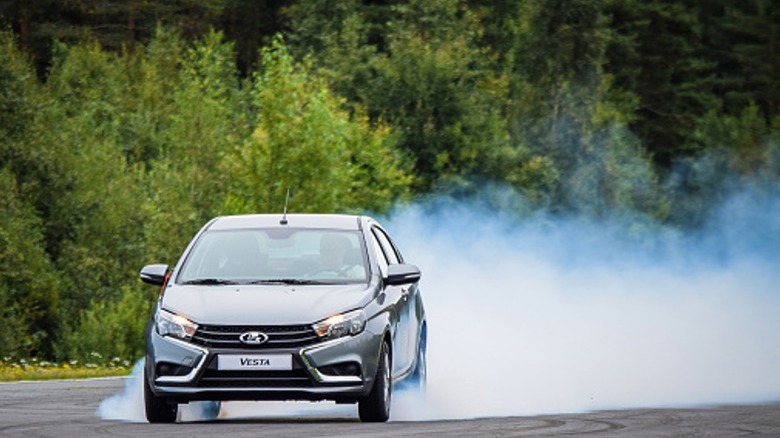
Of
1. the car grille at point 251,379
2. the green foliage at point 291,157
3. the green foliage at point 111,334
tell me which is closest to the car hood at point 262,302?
the car grille at point 251,379

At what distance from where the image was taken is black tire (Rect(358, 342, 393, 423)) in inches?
478

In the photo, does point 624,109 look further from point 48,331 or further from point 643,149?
point 48,331

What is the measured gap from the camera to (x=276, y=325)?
11.7 metres

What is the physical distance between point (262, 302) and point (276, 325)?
27cm

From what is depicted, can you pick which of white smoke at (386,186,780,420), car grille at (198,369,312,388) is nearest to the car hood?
car grille at (198,369,312,388)

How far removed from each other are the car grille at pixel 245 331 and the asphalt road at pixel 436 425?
1.89 ft

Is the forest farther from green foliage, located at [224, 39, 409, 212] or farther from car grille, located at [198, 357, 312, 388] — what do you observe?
car grille, located at [198, 357, 312, 388]

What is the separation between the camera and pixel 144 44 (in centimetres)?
7262

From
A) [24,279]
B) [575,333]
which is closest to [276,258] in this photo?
[575,333]

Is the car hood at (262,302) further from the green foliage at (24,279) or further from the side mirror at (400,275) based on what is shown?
the green foliage at (24,279)

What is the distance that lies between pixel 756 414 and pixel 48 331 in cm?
3932

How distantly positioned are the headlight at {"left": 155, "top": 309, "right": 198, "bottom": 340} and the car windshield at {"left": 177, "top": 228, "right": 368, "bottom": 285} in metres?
0.65

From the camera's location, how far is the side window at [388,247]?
13901mm

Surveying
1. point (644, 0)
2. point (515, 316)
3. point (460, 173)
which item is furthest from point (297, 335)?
point (644, 0)
